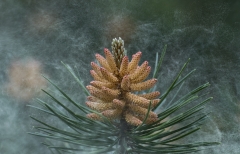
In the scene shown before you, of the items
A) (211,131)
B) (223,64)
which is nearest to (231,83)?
(223,64)

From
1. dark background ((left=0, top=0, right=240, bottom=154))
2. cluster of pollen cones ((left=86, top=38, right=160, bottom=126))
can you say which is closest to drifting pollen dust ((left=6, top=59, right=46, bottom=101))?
dark background ((left=0, top=0, right=240, bottom=154))

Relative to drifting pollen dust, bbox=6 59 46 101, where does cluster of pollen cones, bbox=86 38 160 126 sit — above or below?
below

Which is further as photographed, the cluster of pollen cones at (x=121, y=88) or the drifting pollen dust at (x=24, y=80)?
the drifting pollen dust at (x=24, y=80)

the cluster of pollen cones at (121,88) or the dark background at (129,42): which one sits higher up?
the dark background at (129,42)

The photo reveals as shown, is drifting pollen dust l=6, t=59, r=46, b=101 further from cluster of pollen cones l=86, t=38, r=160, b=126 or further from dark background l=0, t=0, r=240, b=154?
cluster of pollen cones l=86, t=38, r=160, b=126

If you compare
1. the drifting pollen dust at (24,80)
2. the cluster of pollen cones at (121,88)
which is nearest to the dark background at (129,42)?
the drifting pollen dust at (24,80)

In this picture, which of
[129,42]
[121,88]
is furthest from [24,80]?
[121,88]

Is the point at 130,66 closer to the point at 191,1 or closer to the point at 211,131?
the point at 211,131

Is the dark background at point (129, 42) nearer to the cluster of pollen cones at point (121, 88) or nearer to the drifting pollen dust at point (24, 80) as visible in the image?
the drifting pollen dust at point (24, 80)

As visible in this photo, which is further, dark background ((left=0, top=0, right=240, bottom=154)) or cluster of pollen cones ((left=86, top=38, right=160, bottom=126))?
dark background ((left=0, top=0, right=240, bottom=154))
